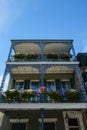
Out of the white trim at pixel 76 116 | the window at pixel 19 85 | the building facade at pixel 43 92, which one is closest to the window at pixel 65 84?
the building facade at pixel 43 92

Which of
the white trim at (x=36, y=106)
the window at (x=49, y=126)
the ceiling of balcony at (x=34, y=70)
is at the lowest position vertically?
the window at (x=49, y=126)

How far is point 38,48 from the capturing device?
1552cm

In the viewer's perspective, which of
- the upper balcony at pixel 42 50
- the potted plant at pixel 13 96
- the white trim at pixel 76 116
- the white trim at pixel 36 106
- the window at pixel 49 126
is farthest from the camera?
the upper balcony at pixel 42 50

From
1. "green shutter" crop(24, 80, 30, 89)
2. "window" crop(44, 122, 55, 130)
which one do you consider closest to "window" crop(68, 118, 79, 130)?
"window" crop(44, 122, 55, 130)

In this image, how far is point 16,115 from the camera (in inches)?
500

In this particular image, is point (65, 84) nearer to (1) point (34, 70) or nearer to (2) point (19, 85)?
(1) point (34, 70)

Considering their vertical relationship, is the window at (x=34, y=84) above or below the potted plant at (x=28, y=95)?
above

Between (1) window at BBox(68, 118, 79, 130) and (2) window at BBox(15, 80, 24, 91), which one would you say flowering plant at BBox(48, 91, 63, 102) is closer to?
(1) window at BBox(68, 118, 79, 130)

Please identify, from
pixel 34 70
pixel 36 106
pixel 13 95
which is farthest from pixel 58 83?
pixel 13 95

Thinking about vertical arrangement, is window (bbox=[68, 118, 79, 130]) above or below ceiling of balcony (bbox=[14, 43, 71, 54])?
below

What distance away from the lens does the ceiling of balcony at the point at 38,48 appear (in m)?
15.0

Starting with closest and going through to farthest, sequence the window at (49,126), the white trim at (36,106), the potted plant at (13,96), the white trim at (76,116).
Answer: the white trim at (36,106), the potted plant at (13,96), the white trim at (76,116), the window at (49,126)

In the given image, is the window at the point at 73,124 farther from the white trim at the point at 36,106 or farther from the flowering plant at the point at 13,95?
the flowering plant at the point at 13,95

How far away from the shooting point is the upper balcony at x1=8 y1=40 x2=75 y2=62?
46.2 feet
